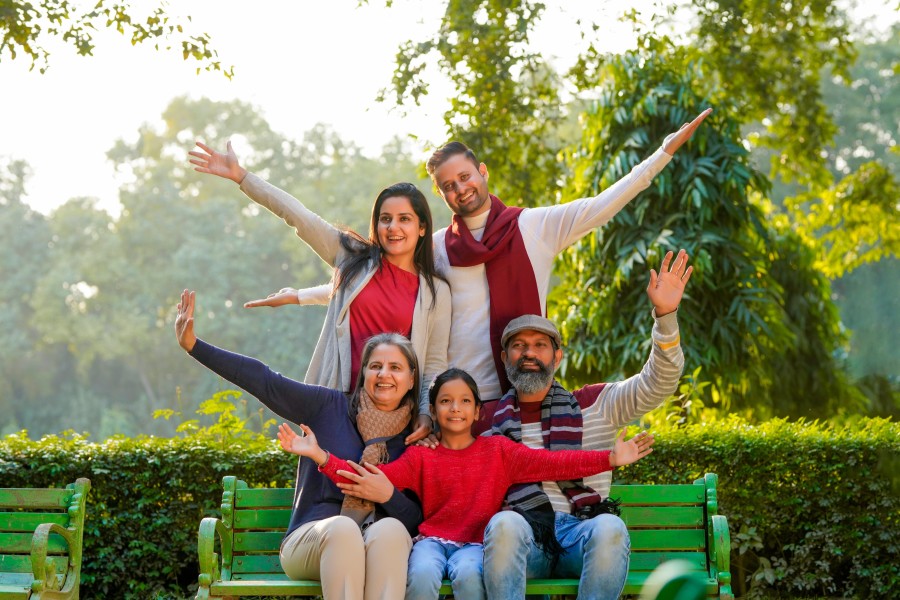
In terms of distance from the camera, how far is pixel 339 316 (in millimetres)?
4652

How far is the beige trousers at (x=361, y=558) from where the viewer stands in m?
4.02

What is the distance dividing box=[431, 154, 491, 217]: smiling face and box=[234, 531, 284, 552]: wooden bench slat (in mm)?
1581

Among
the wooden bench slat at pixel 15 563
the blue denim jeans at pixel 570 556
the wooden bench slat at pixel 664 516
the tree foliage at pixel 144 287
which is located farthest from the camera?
the tree foliage at pixel 144 287

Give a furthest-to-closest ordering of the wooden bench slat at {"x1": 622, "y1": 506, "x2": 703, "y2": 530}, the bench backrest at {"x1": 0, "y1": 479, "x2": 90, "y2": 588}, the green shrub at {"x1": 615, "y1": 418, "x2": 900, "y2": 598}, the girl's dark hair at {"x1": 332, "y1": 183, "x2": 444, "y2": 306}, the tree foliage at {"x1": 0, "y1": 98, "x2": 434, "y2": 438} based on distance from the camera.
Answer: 1. the tree foliage at {"x1": 0, "y1": 98, "x2": 434, "y2": 438}
2. the green shrub at {"x1": 615, "y1": 418, "x2": 900, "y2": 598}
3. the bench backrest at {"x1": 0, "y1": 479, "x2": 90, "y2": 588}
4. the wooden bench slat at {"x1": 622, "y1": 506, "x2": 703, "y2": 530}
5. the girl's dark hair at {"x1": 332, "y1": 183, "x2": 444, "y2": 306}

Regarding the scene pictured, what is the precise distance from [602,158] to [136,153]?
1584 inches

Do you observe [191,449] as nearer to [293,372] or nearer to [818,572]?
[818,572]

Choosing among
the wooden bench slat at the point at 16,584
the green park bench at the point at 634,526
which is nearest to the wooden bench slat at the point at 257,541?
the green park bench at the point at 634,526

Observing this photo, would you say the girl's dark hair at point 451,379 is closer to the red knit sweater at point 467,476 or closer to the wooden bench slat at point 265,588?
the red knit sweater at point 467,476

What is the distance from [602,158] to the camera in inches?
461

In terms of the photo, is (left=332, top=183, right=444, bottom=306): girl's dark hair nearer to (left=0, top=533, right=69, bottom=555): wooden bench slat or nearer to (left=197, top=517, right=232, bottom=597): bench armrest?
(left=197, top=517, right=232, bottom=597): bench armrest

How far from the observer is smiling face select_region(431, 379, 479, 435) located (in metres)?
4.37

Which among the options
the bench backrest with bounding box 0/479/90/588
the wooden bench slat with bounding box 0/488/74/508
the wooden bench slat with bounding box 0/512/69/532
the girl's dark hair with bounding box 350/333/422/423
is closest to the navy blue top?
the girl's dark hair with bounding box 350/333/422/423

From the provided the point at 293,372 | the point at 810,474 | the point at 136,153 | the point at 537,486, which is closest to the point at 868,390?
the point at 810,474

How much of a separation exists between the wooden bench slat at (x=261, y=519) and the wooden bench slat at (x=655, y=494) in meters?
1.39
